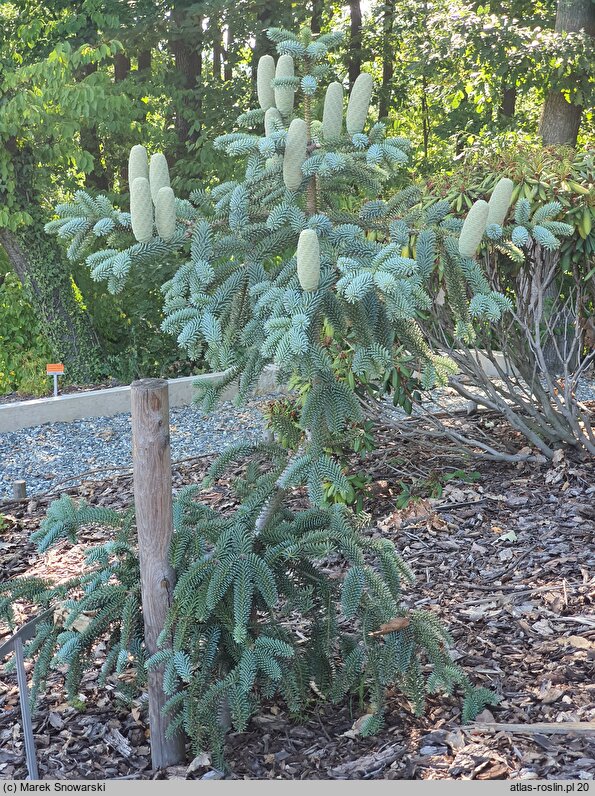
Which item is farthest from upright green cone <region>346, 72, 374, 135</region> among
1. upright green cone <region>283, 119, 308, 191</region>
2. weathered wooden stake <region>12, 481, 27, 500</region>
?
weathered wooden stake <region>12, 481, 27, 500</region>

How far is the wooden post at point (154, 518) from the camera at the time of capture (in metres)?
2.45

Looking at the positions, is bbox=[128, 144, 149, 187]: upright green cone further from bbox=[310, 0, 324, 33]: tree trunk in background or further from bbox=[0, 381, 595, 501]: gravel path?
bbox=[310, 0, 324, 33]: tree trunk in background

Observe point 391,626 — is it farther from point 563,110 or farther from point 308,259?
point 563,110

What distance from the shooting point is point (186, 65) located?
410 inches

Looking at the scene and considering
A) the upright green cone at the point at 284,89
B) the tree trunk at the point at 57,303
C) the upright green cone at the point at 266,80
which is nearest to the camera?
the upright green cone at the point at 284,89

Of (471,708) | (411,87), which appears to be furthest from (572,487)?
(411,87)

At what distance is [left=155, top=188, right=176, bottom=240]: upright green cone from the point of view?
2.14m

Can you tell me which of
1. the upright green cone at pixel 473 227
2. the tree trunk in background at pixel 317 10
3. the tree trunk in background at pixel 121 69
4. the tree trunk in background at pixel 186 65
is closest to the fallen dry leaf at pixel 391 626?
the upright green cone at pixel 473 227

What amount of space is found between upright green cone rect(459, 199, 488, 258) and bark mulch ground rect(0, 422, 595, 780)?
5.06ft

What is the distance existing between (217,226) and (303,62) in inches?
21.9

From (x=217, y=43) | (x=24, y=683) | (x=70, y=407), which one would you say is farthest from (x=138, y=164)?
(x=217, y=43)

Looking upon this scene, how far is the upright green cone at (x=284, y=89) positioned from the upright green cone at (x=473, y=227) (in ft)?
2.14

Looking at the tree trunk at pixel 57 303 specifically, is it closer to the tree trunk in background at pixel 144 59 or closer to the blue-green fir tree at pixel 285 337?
the tree trunk in background at pixel 144 59

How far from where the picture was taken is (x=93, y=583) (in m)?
2.64
